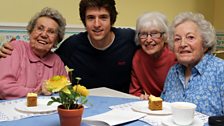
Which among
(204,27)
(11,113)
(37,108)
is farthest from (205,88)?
(11,113)

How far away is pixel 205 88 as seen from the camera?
155 cm

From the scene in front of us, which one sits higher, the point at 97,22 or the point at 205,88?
the point at 97,22

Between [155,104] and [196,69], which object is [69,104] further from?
[196,69]

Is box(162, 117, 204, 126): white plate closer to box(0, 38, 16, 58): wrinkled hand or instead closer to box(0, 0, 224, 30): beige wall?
box(0, 38, 16, 58): wrinkled hand

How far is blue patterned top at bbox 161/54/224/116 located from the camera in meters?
1.54

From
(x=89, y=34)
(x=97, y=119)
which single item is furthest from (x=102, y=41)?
(x=97, y=119)

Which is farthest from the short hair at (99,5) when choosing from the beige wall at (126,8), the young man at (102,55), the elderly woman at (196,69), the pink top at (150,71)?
the beige wall at (126,8)

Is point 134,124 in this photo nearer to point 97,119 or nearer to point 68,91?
point 97,119

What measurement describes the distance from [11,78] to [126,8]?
1.68 meters

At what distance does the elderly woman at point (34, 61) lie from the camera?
5.73ft

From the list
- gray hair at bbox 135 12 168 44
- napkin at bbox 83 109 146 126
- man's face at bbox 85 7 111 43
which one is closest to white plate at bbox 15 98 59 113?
napkin at bbox 83 109 146 126

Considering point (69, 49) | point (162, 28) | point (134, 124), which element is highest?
point (162, 28)

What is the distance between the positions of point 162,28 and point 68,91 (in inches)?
46.7

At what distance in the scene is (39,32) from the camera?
198 cm
